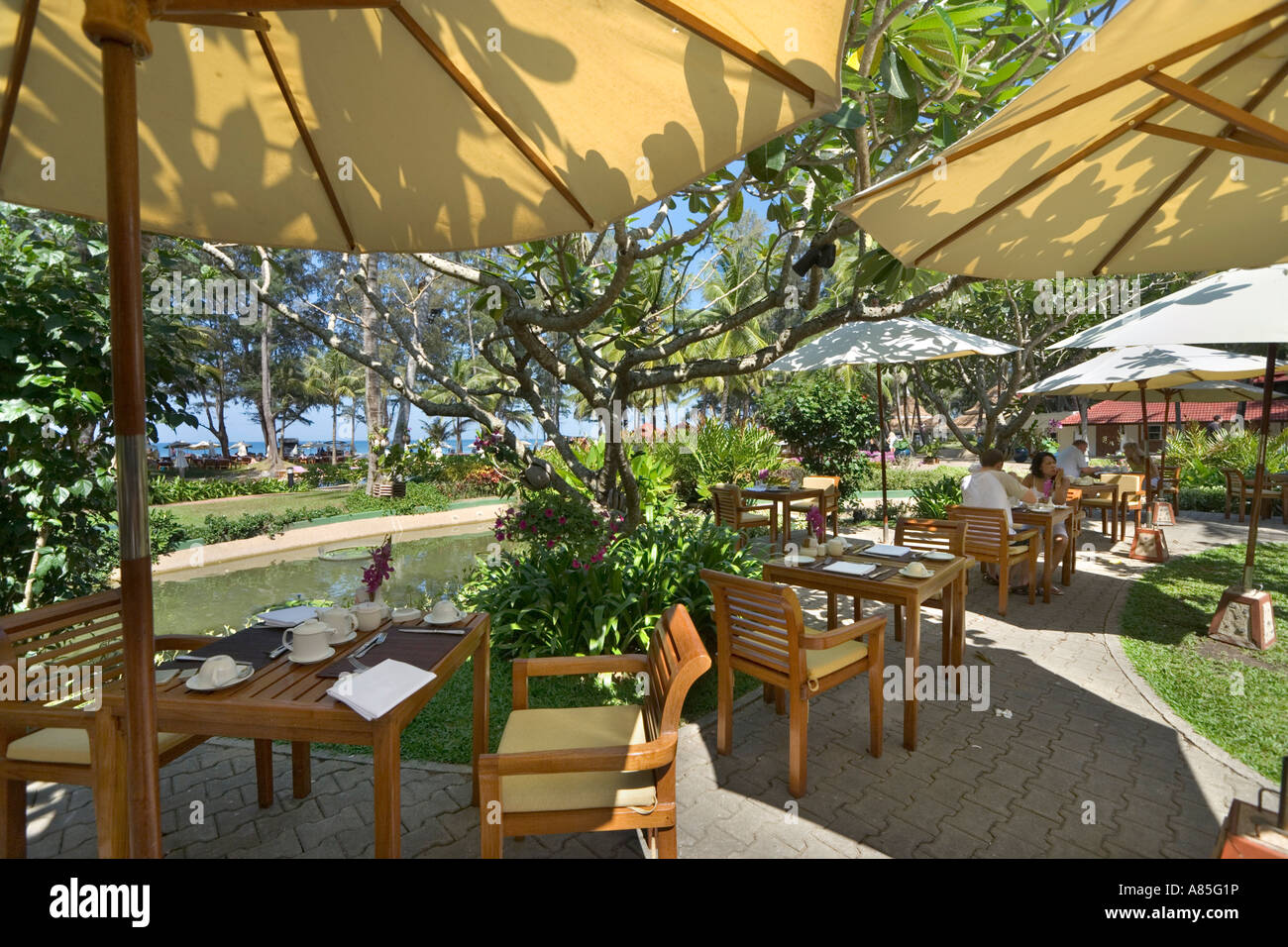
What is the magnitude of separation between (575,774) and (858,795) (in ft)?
5.06

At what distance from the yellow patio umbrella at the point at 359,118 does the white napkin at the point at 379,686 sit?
692 mm

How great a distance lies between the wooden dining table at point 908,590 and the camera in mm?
3330

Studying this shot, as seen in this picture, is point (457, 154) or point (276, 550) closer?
point (457, 154)

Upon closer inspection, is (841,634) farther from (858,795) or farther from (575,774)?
(575,774)

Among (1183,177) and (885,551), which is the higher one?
(1183,177)

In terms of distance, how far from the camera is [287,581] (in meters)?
8.03

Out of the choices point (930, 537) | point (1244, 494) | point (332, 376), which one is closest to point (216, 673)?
point (930, 537)

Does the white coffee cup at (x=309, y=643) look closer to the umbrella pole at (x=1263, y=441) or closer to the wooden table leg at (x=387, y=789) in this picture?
the wooden table leg at (x=387, y=789)

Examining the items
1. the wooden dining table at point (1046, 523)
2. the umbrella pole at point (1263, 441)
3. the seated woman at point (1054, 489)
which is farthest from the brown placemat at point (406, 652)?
the seated woman at point (1054, 489)

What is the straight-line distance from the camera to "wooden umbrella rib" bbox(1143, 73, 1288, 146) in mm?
1578

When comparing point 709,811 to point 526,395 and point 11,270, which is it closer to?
point 526,395

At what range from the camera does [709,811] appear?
2.75m

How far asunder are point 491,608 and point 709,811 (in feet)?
8.34
